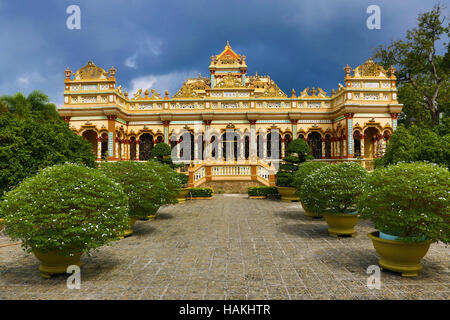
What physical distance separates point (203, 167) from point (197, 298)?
1512cm

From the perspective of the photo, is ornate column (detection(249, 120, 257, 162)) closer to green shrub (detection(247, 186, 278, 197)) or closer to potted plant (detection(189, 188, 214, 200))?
green shrub (detection(247, 186, 278, 197))

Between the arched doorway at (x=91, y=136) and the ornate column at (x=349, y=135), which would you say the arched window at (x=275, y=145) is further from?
the arched doorway at (x=91, y=136)

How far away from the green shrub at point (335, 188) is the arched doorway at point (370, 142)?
17.7m

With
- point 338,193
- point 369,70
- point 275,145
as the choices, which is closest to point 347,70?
point 369,70

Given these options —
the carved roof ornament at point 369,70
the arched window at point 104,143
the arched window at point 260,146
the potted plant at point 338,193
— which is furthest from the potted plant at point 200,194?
the carved roof ornament at point 369,70

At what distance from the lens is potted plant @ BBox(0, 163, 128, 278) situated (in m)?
4.62

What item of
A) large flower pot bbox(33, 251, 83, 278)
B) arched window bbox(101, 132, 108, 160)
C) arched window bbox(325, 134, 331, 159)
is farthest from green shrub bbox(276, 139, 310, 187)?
arched window bbox(101, 132, 108, 160)

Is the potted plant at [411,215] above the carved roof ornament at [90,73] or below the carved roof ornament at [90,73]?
below

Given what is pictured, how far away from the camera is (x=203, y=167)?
62.9ft

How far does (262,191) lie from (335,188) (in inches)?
360

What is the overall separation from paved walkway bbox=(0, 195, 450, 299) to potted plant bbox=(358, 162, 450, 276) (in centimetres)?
40

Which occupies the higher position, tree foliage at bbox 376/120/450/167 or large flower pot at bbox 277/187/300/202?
tree foliage at bbox 376/120/450/167

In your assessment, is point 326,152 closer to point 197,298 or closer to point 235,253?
point 235,253

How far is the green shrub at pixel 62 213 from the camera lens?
462 centimetres
